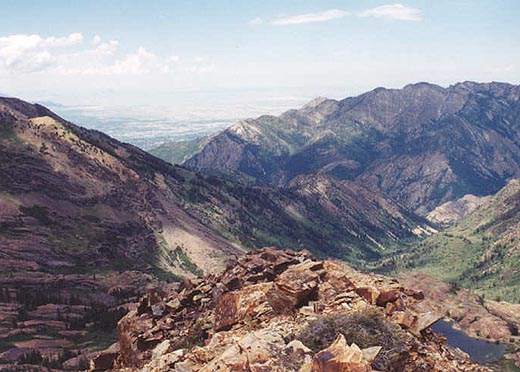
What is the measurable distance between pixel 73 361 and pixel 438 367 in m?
114

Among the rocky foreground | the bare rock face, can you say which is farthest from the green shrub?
the bare rock face

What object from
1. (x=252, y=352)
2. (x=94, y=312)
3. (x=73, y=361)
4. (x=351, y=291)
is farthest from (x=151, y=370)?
(x=94, y=312)

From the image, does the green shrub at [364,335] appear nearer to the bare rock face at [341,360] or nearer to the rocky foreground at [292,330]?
the rocky foreground at [292,330]

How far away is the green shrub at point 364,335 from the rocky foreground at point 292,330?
8cm

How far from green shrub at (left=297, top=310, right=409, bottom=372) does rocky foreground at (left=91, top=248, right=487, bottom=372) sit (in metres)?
0.08

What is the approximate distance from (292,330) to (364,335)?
18.5ft

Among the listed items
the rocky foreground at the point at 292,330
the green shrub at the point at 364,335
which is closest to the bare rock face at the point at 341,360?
the rocky foreground at the point at 292,330

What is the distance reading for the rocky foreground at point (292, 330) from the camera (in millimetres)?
30562

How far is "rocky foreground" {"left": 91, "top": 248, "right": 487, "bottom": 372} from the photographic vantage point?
100 ft

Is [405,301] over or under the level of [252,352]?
under

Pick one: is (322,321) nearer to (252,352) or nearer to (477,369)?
(252,352)

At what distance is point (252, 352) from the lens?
1219 inches

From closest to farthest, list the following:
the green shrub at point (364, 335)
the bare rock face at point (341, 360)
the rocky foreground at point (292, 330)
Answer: the bare rock face at point (341, 360), the rocky foreground at point (292, 330), the green shrub at point (364, 335)

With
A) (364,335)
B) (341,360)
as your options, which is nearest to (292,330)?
(364,335)
